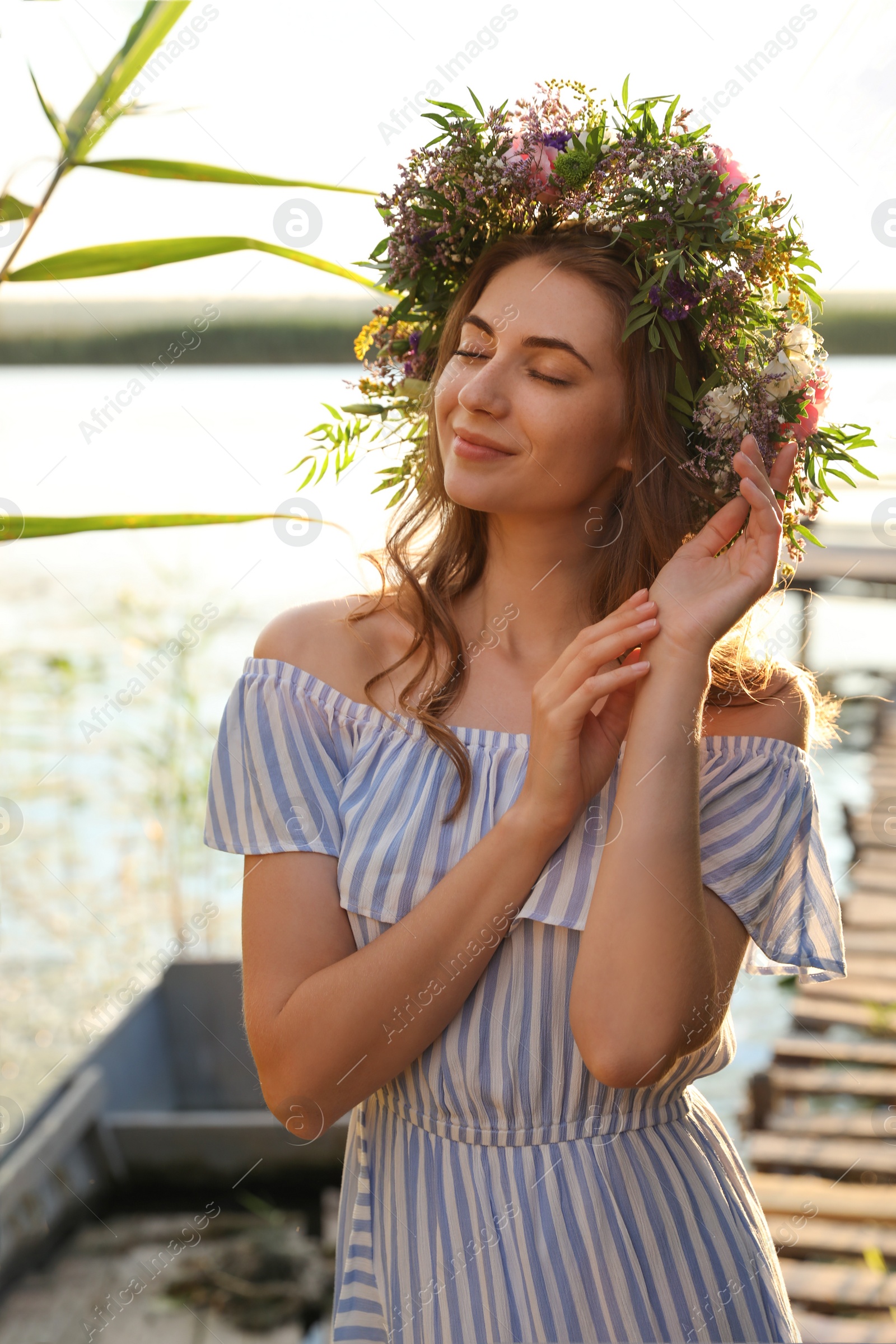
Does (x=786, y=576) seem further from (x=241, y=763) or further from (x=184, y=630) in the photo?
(x=184, y=630)

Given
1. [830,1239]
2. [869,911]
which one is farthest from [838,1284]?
[869,911]

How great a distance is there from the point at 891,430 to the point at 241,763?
833mm

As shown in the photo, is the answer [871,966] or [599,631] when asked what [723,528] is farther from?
[871,966]

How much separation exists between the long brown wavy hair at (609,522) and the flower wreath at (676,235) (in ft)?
0.08

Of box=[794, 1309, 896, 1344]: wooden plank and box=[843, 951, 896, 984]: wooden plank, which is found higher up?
box=[843, 951, 896, 984]: wooden plank

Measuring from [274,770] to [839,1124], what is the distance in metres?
1.78

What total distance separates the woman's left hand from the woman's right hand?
1.0 inches

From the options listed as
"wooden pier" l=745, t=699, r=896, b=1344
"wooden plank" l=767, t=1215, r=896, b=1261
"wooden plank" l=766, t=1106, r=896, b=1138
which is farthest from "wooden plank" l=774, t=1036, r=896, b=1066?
"wooden plank" l=767, t=1215, r=896, b=1261

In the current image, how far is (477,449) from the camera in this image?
1.00 metres

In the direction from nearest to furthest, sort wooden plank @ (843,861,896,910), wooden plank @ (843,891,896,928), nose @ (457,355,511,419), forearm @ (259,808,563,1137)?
forearm @ (259,808,563,1137)
nose @ (457,355,511,419)
wooden plank @ (843,891,896,928)
wooden plank @ (843,861,896,910)

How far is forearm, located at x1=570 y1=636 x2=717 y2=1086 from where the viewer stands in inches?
35.5

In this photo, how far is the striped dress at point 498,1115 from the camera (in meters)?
0.93

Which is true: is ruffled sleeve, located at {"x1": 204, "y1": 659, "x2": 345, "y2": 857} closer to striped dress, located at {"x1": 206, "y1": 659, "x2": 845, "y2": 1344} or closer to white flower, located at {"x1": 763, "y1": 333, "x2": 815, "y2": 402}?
striped dress, located at {"x1": 206, "y1": 659, "x2": 845, "y2": 1344}

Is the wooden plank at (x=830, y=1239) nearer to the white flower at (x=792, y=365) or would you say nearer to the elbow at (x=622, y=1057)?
the elbow at (x=622, y=1057)
